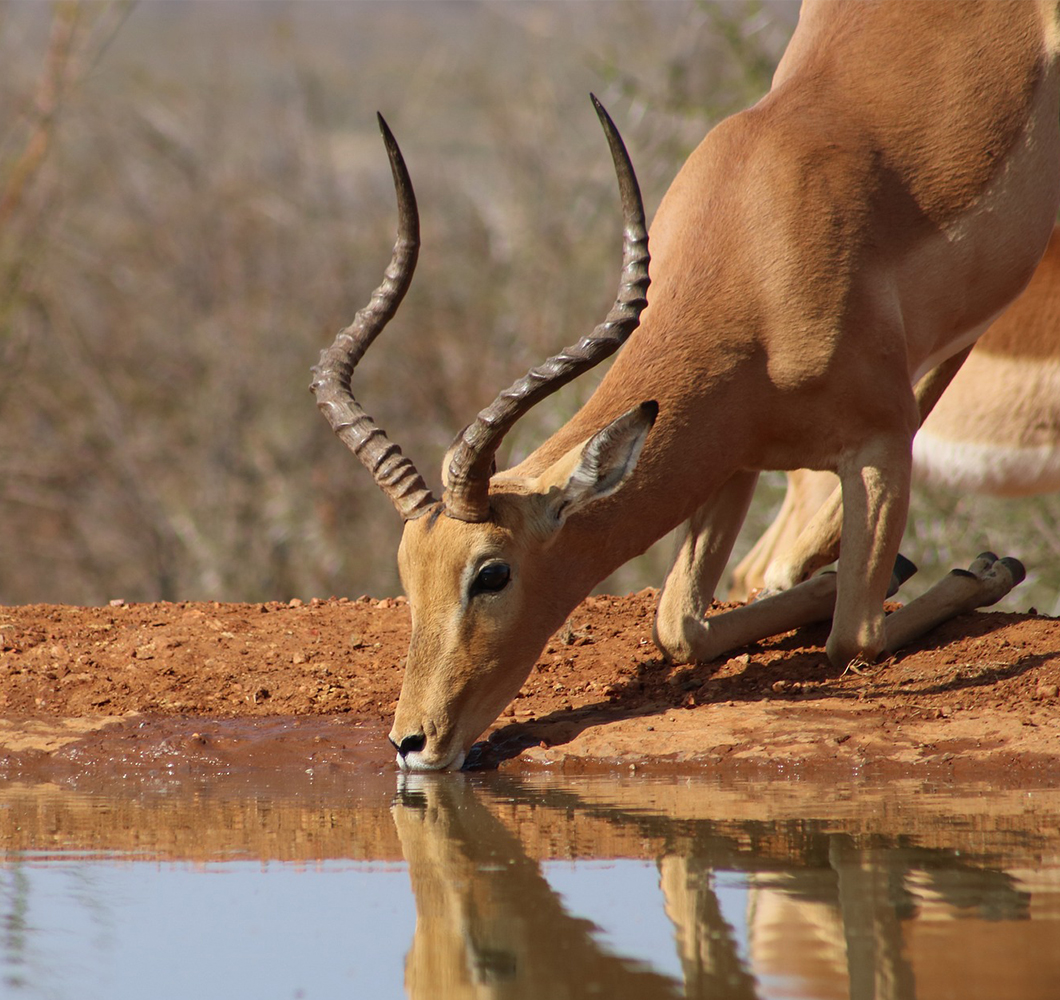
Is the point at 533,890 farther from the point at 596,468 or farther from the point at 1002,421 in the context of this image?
the point at 1002,421

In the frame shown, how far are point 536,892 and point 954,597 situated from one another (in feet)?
11.4

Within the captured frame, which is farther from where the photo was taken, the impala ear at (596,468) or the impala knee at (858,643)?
the impala knee at (858,643)

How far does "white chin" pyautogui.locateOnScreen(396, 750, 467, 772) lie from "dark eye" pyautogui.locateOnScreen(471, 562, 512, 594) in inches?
22.4

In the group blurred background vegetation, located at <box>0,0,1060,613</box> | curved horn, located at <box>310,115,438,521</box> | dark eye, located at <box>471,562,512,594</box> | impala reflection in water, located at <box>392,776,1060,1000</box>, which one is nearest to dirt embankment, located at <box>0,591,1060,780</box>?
dark eye, located at <box>471,562,512,594</box>

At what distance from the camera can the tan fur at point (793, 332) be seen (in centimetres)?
580

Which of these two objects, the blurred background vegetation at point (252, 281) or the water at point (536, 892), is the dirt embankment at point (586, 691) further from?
the blurred background vegetation at point (252, 281)

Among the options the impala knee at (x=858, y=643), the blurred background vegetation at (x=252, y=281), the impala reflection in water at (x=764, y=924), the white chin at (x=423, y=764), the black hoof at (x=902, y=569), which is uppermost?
the blurred background vegetation at (x=252, y=281)

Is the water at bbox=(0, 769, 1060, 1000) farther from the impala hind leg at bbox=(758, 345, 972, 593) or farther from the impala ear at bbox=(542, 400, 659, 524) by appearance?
the impala hind leg at bbox=(758, 345, 972, 593)

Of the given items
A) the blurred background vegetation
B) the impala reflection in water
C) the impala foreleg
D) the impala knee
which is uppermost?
the blurred background vegetation

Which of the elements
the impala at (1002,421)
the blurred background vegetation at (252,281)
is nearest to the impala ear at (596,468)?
the impala at (1002,421)

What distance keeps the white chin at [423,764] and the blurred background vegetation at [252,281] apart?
796 centimetres

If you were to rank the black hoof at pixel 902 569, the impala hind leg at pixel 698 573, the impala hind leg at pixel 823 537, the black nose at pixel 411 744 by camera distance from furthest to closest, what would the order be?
the impala hind leg at pixel 823 537 < the black hoof at pixel 902 569 < the impala hind leg at pixel 698 573 < the black nose at pixel 411 744

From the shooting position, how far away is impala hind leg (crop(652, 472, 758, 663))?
673cm

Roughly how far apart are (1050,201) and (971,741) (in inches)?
113
